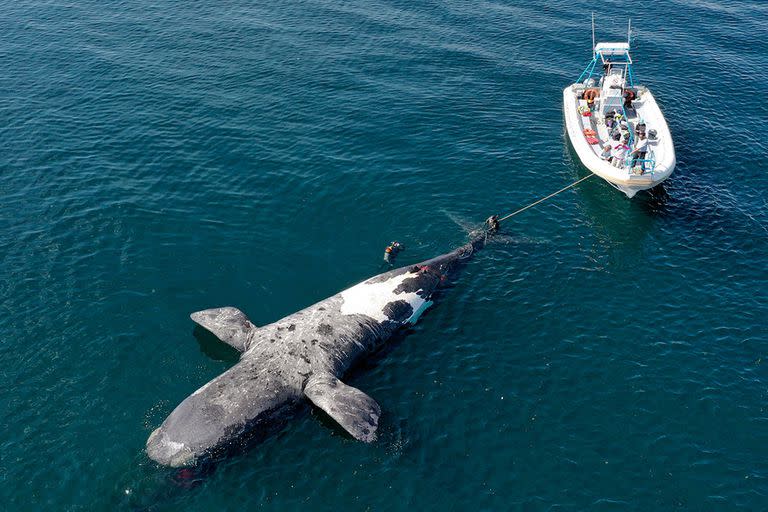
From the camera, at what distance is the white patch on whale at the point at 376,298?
123ft

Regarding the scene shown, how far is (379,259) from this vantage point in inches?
1737

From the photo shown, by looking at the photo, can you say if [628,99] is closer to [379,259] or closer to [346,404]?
[379,259]

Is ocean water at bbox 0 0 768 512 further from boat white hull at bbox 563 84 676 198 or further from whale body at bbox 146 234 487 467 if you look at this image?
boat white hull at bbox 563 84 676 198

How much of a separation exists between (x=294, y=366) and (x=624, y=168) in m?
33.7

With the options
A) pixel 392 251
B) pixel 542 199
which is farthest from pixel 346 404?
pixel 542 199

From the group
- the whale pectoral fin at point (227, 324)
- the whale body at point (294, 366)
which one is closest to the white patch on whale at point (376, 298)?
the whale body at point (294, 366)

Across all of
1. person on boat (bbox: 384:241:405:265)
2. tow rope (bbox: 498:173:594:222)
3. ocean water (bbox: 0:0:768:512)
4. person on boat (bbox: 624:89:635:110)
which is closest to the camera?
ocean water (bbox: 0:0:768:512)

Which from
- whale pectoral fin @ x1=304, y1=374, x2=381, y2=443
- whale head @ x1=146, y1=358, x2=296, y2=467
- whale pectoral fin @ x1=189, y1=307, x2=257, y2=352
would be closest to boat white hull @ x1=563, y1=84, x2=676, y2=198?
whale pectoral fin @ x1=304, y1=374, x2=381, y2=443

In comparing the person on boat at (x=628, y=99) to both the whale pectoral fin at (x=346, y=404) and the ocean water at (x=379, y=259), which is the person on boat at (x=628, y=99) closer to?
the ocean water at (x=379, y=259)

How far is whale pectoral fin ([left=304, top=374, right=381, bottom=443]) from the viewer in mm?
30781

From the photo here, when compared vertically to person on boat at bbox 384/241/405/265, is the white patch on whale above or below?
below

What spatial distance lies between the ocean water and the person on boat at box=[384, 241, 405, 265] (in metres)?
0.84

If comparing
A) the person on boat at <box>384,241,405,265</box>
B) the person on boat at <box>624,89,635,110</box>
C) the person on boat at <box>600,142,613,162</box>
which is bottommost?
the person on boat at <box>384,241,405,265</box>

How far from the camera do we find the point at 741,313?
1580 inches
